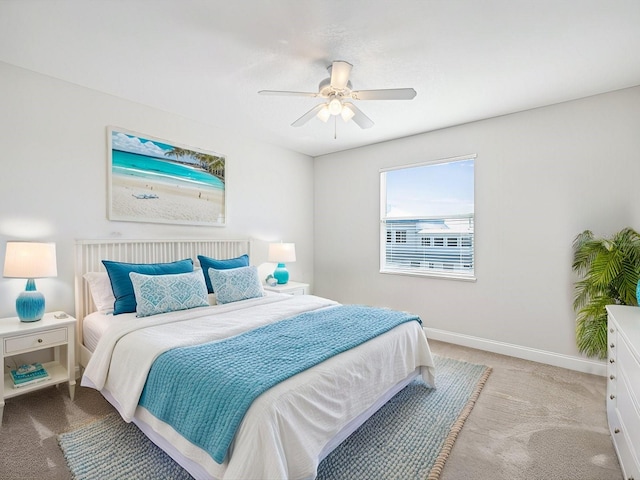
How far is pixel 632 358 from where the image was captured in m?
1.61

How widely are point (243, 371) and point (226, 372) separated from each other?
0.08 m

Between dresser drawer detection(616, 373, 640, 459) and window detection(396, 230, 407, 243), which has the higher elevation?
window detection(396, 230, 407, 243)

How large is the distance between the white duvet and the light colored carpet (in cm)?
37

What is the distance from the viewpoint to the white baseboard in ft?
9.92

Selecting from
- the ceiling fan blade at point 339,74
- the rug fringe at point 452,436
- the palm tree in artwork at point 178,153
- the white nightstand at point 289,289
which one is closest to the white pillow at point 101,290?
the palm tree in artwork at point 178,153

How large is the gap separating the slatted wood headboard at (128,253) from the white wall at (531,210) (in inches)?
91.6

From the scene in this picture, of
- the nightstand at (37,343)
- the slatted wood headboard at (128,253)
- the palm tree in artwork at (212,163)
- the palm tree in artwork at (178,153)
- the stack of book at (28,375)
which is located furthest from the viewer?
the palm tree in artwork at (212,163)

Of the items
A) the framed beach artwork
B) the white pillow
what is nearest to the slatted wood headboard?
the white pillow

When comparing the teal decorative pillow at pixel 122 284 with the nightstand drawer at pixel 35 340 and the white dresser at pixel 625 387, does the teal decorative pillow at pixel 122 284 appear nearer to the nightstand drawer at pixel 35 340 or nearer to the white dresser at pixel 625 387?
the nightstand drawer at pixel 35 340

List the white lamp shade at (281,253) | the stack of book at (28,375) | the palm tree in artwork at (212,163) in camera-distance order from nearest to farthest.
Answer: the stack of book at (28,375), the palm tree in artwork at (212,163), the white lamp shade at (281,253)

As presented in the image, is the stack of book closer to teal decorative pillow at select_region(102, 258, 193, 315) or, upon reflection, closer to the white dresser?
teal decorative pillow at select_region(102, 258, 193, 315)

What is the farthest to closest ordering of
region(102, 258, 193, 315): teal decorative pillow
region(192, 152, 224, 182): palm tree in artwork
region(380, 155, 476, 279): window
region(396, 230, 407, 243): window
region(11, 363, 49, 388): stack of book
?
region(396, 230, 407, 243): window, region(380, 155, 476, 279): window, region(192, 152, 224, 182): palm tree in artwork, region(102, 258, 193, 315): teal decorative pillow, region(11, 363, 49, 388): stack of book

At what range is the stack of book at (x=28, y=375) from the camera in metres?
2.28

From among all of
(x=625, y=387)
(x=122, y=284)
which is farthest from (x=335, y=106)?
(x=625, y=387)
